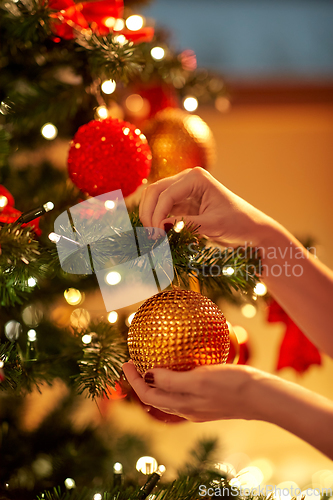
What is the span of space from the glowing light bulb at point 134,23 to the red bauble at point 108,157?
0.22m

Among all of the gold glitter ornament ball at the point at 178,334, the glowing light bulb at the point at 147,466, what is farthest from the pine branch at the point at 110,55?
the glowing light bulb at the point at 147,466

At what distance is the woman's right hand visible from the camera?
0.43 metres

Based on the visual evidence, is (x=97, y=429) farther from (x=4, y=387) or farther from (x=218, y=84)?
(x=218, y=84)

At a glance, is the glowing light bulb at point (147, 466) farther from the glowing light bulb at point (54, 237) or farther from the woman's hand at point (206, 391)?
the glowing light bulb at point (54, 237)

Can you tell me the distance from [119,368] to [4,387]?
14 centimetres

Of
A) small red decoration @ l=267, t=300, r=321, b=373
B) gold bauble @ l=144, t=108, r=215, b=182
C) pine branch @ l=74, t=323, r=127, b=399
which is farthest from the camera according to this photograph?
small red decoration @ l=267, t=300, r=321, b=373

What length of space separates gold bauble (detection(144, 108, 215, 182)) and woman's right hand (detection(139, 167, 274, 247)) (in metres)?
0.09

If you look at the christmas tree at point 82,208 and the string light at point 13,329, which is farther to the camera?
the string light at point 13,329

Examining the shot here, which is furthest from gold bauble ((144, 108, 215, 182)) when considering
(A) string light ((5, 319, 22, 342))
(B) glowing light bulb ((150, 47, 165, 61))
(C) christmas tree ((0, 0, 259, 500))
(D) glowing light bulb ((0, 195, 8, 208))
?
(A) string light ((5, 319, 22, 342))

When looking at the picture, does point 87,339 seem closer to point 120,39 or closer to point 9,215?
point 9,215

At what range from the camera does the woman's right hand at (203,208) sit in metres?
0.43

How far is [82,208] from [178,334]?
0.20 m

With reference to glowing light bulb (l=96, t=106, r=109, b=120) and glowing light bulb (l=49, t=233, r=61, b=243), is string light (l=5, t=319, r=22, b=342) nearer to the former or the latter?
glowing light bulb (l=49, t=233, r=61, b=243)

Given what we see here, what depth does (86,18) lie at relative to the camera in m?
0.58
